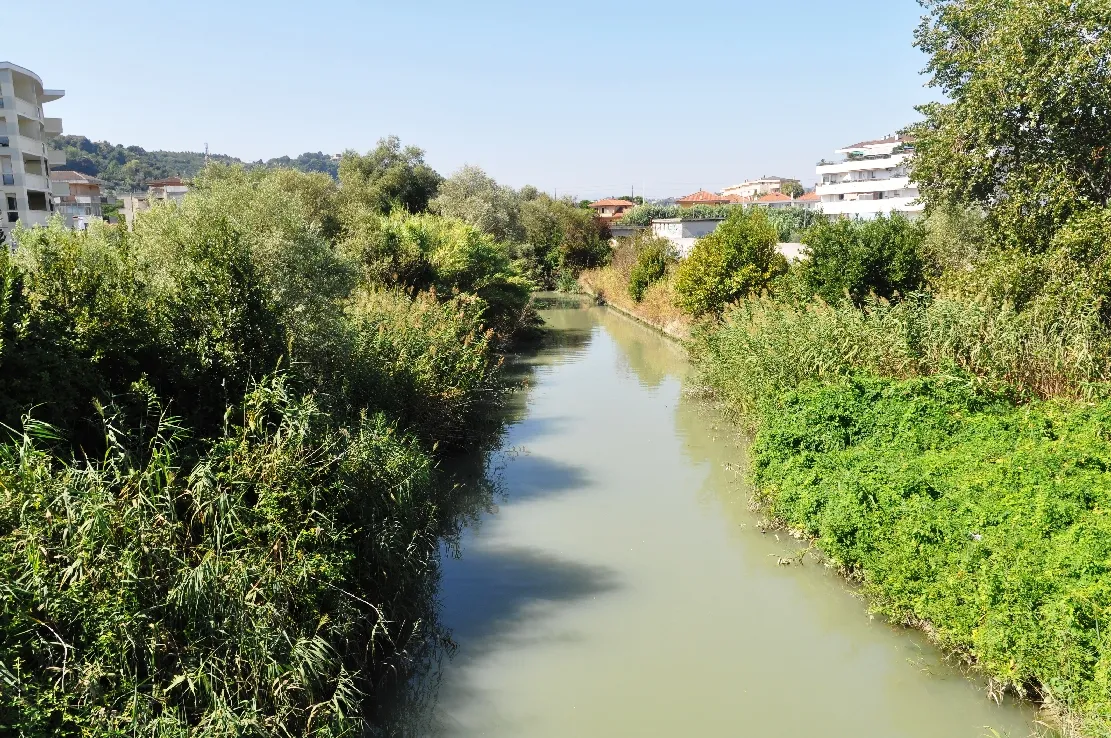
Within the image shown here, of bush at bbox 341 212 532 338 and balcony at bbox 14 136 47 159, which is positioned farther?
balcony at bbox 14 136 47 159

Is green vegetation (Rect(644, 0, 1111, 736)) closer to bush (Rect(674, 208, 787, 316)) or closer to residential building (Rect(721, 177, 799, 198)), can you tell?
bush (Rect(674, 208, 787, 316))

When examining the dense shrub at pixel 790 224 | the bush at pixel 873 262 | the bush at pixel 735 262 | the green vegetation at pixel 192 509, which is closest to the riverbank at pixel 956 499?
the bush at pixel 873 262

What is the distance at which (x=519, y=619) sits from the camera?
8781 millimetres

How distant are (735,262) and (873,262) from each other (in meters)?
5.52

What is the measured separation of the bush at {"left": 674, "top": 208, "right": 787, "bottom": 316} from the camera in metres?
22.9

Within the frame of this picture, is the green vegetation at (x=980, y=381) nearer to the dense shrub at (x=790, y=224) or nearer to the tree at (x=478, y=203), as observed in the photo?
the dense shrub at (x=790, y=224)

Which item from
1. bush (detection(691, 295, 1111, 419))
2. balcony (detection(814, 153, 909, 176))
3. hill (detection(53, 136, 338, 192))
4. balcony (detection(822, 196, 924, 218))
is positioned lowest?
bush (detection(691, 295, 1111, 419))

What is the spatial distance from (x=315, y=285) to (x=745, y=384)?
8321 millimetres

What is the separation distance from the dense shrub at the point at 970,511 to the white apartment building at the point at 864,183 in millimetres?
58959

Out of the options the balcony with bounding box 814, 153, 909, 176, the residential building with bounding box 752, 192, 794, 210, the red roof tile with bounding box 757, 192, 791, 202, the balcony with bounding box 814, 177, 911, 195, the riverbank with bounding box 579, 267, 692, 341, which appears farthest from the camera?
the red roof tile with bounding box 757, 192, 791, 202

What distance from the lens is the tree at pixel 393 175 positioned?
38.0 metres

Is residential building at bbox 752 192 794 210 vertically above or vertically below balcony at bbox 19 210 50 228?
above

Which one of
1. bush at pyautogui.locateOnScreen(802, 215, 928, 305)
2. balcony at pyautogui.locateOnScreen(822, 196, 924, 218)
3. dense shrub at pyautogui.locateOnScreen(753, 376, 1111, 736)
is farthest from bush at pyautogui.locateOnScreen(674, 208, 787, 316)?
balcony at pyautogui.locateOnScreen(822, 196, 924, 218)

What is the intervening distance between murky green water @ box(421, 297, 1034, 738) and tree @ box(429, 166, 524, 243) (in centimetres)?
2743
